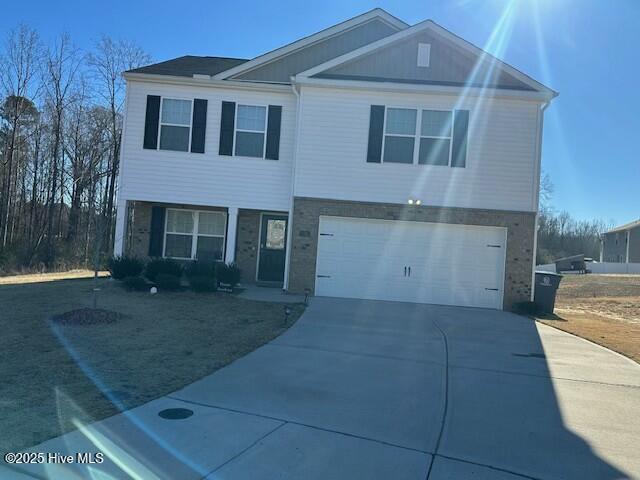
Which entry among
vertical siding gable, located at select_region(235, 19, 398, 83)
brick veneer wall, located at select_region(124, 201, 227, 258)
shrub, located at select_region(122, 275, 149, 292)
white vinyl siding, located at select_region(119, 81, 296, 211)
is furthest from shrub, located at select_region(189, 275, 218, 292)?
vertical siding gable, located at select_region(235, 19, 398, 83)

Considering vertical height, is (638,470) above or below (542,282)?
below

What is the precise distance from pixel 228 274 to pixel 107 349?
20.5ft

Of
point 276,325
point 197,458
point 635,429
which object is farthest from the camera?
point 276,325

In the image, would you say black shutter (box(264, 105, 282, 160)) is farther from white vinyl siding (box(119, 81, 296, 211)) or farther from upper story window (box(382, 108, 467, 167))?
upper story window (box(382, 108, 467, 167))

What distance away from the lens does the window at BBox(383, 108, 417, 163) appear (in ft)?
45.4

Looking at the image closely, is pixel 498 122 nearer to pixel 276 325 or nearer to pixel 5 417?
pixel 276 325

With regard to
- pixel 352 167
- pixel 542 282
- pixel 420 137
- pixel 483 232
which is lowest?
pixel 542 282

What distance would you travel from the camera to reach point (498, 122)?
542 inches

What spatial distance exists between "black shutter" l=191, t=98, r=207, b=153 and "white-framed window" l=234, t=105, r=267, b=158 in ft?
3.19

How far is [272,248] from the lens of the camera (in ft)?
52.0

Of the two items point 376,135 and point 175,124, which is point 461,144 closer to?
point 376,135

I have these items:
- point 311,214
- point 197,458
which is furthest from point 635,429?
point 311,214

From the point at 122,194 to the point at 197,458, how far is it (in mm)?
12180

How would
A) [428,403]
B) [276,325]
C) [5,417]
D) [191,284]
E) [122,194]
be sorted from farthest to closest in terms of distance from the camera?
[122,194] → [191,284] → [276,325] → [428,403] → [5,417]
